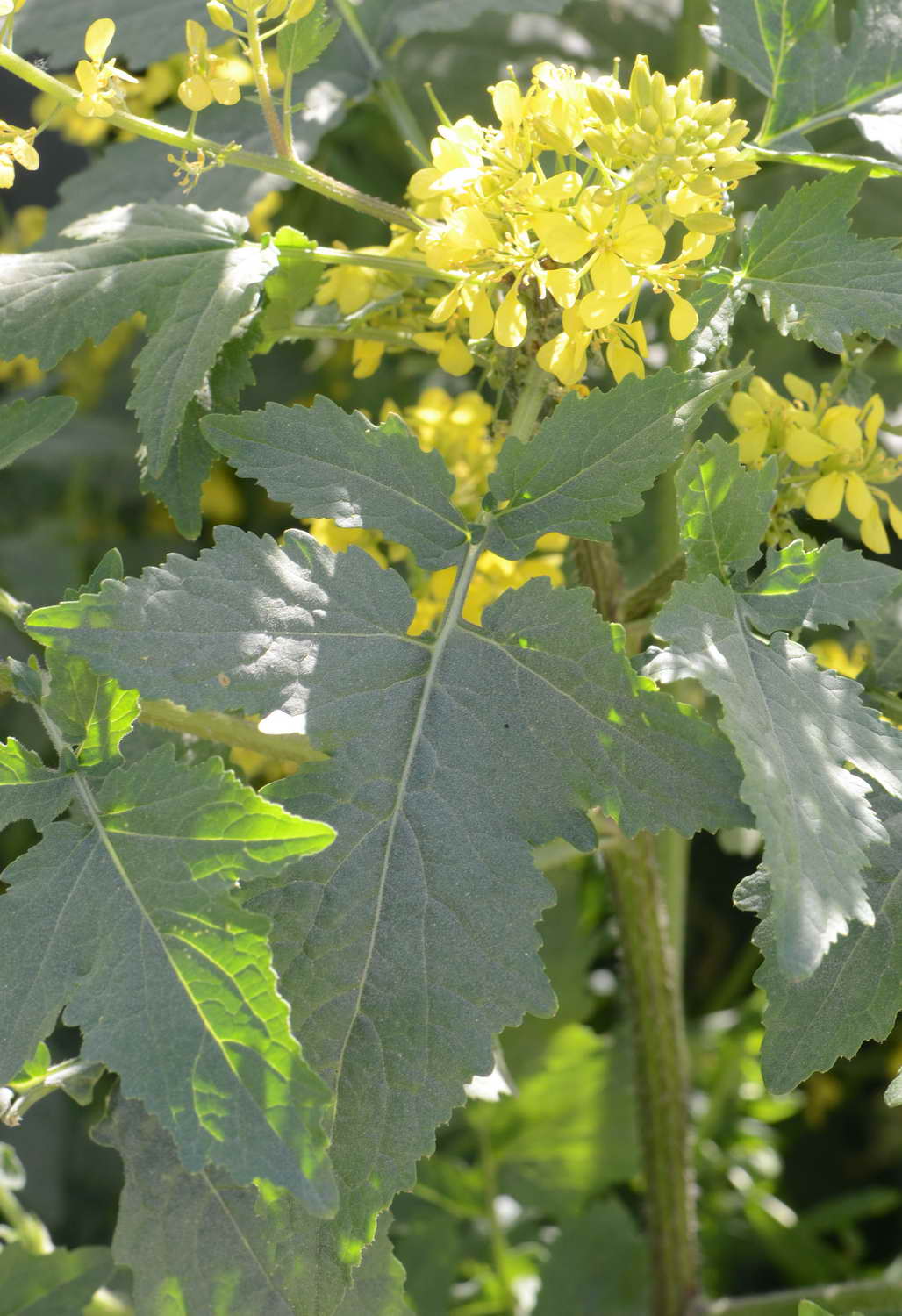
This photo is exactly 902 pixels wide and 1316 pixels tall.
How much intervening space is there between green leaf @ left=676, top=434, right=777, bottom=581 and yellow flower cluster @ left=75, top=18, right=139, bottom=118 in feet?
1.00

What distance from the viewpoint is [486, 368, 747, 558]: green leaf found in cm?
55

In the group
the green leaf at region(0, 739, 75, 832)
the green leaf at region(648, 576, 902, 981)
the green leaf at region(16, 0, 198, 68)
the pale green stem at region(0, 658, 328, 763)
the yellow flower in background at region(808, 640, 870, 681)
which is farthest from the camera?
the green leaf at region(16, 0, 198, 68)

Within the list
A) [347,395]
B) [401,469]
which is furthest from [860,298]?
[347,395]

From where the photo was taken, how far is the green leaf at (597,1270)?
3.26 ft

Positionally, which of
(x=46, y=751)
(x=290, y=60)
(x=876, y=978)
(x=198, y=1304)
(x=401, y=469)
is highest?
(x=290, y=60)

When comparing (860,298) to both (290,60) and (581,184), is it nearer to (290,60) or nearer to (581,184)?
(581,184)

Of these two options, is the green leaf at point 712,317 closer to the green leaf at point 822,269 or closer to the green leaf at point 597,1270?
the green leaf at point 822,269

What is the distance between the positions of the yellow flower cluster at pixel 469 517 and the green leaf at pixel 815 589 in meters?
0.22

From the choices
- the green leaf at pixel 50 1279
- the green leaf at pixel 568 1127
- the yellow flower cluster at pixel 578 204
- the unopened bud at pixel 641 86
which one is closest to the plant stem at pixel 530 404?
the yellow flower cluster at pixel 578 204

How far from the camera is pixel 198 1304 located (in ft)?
1.97

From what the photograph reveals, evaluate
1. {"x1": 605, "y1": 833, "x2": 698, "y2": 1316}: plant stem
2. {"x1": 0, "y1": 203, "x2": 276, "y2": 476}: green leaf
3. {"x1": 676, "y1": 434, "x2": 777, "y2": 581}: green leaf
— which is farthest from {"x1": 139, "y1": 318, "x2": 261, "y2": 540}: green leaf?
{"x1": 605, "y1": 833, "x2": 698, "y2": 1316}: plant stem

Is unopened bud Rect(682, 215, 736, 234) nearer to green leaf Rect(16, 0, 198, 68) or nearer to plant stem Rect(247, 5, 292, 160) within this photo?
plant stem Rect(247, 5, 292, 160)

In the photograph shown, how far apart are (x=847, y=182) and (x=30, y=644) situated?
3.22 feet

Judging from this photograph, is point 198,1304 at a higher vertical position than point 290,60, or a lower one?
lower
